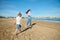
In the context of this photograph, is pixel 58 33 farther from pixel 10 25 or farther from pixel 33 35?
pixel 10 25

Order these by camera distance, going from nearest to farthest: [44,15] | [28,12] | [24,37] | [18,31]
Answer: [24,37]
[18,31]
[28,12]
[44,15]

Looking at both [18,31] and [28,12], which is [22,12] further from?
[18,31]

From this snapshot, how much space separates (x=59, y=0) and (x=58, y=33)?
1.18m

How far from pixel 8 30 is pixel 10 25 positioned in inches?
13.6

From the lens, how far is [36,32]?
3096mm

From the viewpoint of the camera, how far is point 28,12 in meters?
3.28

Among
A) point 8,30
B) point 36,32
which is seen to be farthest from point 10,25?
point 36,32

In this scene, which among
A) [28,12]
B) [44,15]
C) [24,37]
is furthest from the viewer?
[44,15]

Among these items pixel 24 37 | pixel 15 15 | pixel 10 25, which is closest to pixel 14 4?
pixel 15 15

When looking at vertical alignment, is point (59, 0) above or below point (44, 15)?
above

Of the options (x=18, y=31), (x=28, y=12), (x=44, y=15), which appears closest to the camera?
(x=18, y=31)

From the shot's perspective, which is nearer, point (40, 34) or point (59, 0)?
point (40, 34)

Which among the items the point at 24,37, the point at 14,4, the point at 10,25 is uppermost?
the point at 14,4

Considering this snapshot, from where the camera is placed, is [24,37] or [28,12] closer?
[24,37]
